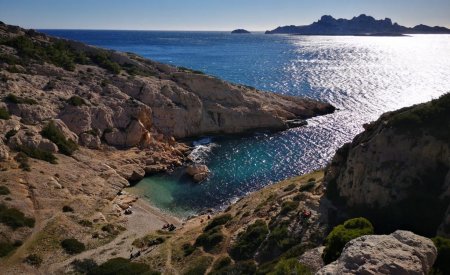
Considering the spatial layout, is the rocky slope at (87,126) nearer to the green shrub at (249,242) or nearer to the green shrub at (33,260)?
the green shrub at (33,260)

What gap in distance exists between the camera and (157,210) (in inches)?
2115

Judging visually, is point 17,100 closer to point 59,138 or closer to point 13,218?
point 59,138

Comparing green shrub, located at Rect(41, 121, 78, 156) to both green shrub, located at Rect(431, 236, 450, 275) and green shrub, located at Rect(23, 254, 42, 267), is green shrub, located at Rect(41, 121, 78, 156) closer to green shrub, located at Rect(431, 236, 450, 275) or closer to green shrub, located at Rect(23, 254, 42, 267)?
green shrub, located at Rect(23, 254, 42, 267)

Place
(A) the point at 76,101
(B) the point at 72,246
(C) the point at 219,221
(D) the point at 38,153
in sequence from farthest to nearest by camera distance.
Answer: (A) the point at 76,101
(D) the point at 38,153
(C) the point at 219,221
(B) the point at 72,246

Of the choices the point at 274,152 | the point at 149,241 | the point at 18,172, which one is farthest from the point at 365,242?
the point at 274,152

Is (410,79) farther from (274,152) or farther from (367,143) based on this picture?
(367,143)

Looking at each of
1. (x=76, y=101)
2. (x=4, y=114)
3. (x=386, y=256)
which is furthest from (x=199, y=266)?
(x=76, y=101)

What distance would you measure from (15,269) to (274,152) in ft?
161

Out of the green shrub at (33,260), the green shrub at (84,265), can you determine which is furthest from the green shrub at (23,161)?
the green shrub at (84,265)

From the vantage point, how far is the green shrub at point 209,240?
3784 cm

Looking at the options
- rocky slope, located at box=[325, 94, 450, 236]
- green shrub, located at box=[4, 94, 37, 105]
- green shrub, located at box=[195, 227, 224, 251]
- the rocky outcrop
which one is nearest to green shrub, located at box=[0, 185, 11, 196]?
green shrub, located at box=[195, 227, 224, 251]

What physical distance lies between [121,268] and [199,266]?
7098 millimetres

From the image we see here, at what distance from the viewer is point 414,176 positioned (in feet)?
107

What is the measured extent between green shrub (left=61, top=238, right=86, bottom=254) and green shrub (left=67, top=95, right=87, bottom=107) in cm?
3677
